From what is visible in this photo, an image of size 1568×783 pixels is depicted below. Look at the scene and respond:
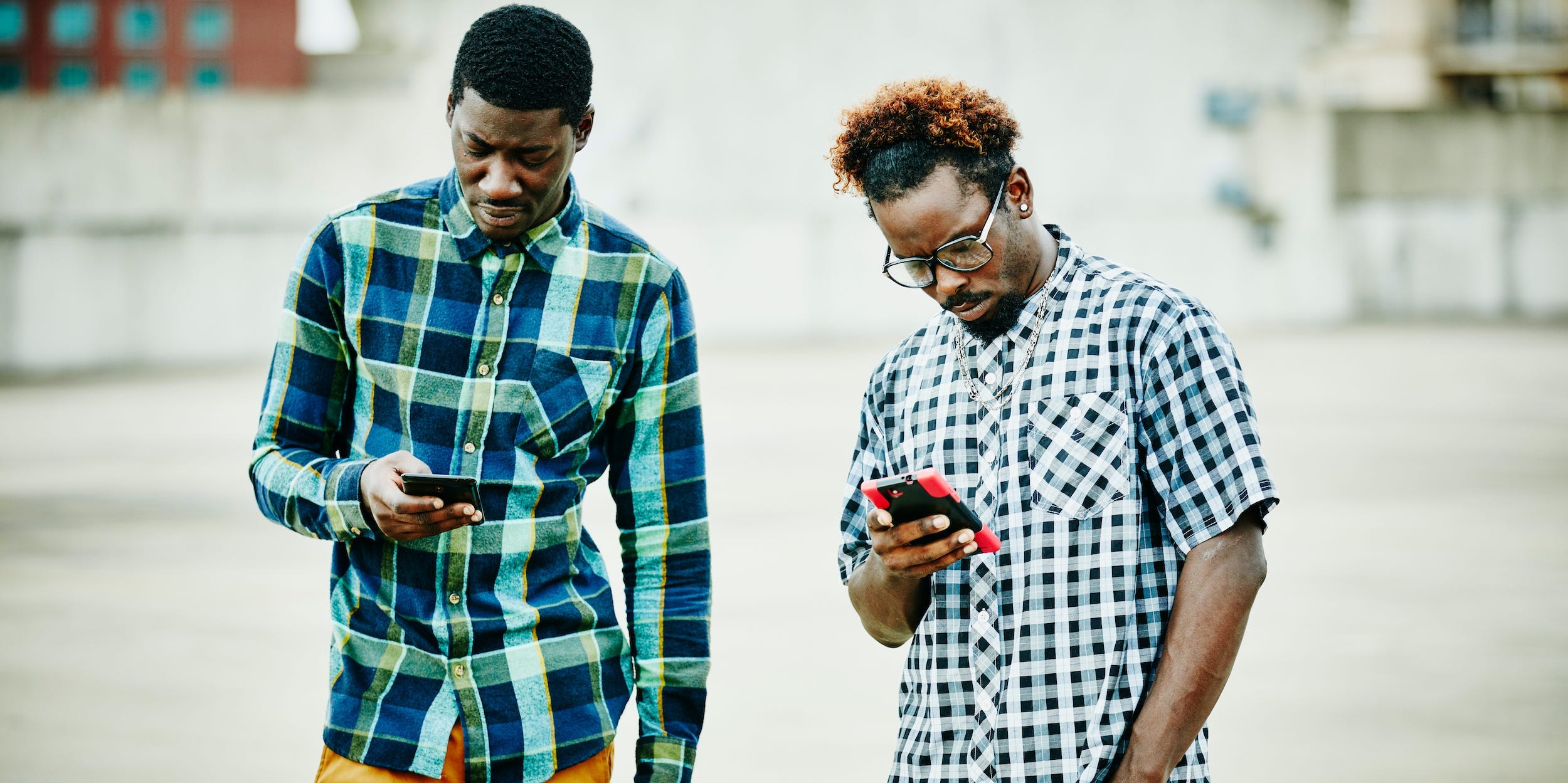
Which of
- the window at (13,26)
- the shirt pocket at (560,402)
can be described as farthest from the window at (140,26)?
the shirt pocket at (560,402)

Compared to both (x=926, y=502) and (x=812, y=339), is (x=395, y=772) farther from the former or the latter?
(x=812, y=339)

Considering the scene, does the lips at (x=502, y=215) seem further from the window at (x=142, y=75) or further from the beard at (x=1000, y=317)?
the window at (x=142, y=75)

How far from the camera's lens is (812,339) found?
86.9 feet

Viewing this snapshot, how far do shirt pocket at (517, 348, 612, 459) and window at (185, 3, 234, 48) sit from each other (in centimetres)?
4941

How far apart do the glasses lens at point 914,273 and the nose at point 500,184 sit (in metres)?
0.63

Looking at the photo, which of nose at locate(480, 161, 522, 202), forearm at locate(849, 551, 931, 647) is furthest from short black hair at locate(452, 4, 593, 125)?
forearm at locate(849, 551, 931, 647)

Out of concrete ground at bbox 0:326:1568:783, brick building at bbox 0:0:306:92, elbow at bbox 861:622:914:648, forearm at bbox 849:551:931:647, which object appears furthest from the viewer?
brick building at bbox 0:0:306:92

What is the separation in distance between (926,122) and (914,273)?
25cm

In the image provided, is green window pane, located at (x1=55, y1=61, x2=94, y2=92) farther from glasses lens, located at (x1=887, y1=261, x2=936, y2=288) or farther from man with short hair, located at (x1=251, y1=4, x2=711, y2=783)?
glasses lens, located at (x1=887, y1=261, x2=936, y2=288)

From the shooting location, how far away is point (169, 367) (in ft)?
77.9

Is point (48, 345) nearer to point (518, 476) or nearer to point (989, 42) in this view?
point (989, 42)

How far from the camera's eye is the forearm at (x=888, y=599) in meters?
2.35

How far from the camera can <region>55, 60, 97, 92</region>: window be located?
48250 millimetres

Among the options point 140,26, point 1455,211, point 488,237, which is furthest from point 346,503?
point 140,26
